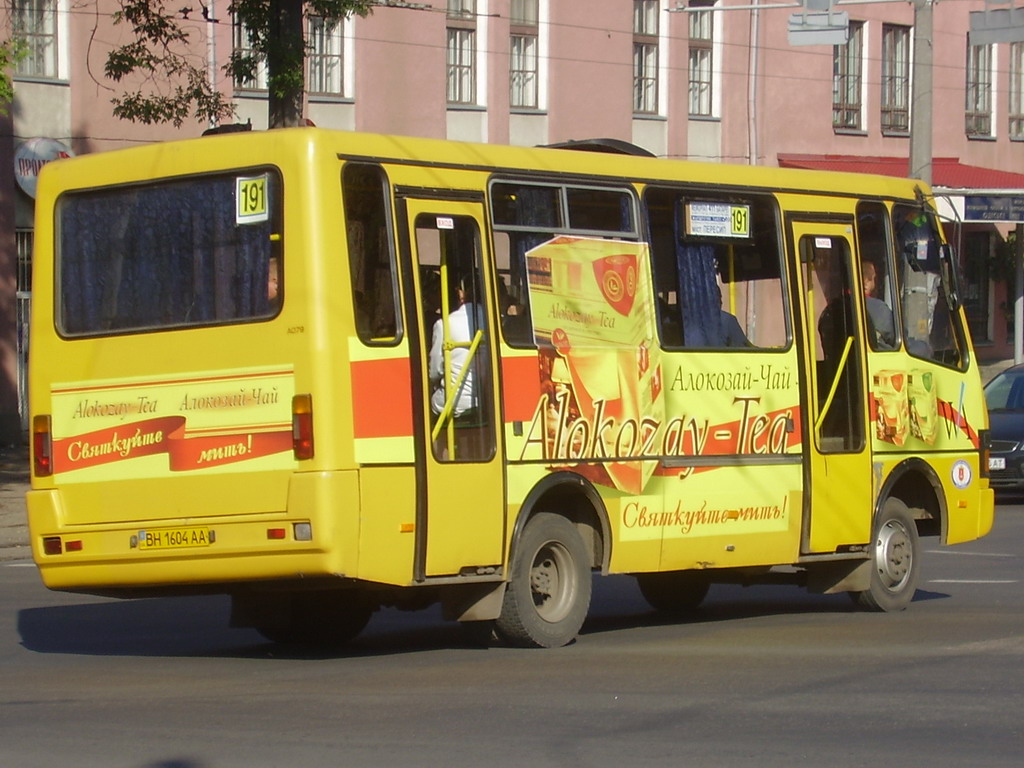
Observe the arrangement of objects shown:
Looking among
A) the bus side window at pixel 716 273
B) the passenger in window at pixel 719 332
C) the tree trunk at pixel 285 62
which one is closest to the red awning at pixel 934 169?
the tree trunk at pixel 285 62

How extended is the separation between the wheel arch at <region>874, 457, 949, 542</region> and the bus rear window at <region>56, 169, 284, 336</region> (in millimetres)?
5331

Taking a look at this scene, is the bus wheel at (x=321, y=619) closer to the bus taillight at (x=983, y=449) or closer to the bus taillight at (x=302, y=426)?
the bus taillight at (x=302, y=426)

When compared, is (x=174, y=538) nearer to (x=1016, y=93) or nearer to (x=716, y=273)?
(x=716, y=273)

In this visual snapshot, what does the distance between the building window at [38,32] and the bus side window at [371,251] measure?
19.2 m

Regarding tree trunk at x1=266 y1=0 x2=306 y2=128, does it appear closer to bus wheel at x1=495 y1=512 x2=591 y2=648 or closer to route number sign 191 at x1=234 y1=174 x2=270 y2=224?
bus wheel at x1=495 y1=512 x2=591 y2=648

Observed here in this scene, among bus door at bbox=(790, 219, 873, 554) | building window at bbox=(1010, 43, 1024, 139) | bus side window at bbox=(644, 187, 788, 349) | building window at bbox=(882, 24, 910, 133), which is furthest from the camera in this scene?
building window at bbox=(1010, 43, 1024, 139)

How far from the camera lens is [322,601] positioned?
11.6m

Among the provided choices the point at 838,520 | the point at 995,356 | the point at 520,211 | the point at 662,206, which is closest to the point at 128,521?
the point at 520,211

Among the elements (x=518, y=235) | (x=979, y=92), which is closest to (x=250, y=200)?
(x=518, y=235)

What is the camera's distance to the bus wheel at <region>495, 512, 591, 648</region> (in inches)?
427

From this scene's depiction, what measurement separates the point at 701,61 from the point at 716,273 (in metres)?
26.9

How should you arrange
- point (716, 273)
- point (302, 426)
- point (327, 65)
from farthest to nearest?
point (327, 65) → point (716, 273) → point (302, 426)

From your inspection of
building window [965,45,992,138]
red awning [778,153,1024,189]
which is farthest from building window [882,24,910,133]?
building window [965,45,992,138]

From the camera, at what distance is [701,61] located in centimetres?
3859
